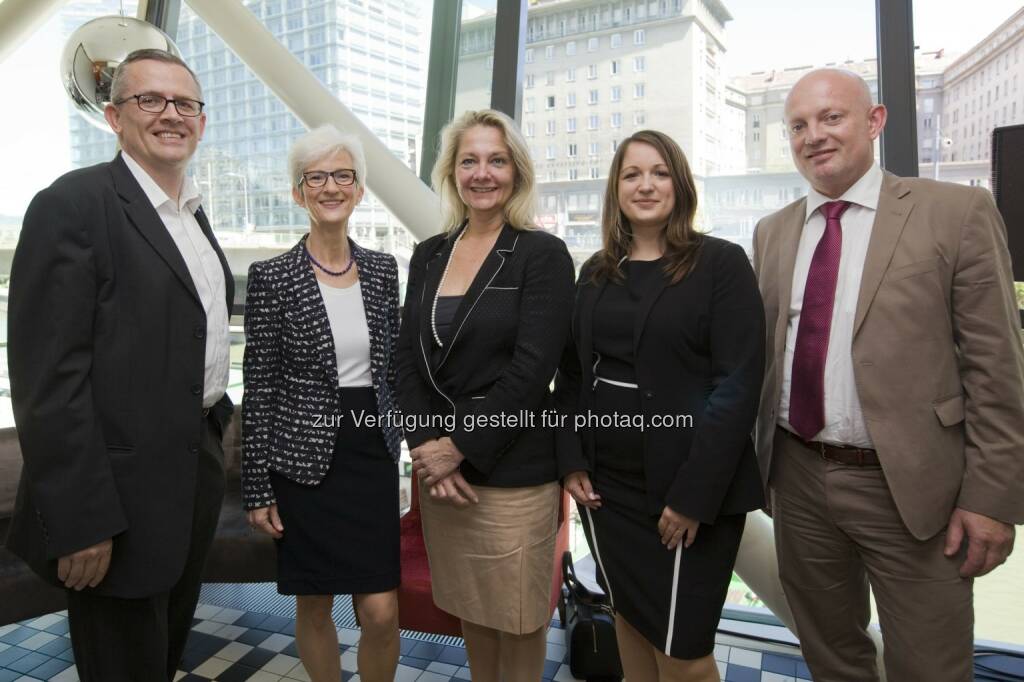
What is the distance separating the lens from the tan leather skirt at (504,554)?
1.95m

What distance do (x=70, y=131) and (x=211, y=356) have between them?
4509 millimetres

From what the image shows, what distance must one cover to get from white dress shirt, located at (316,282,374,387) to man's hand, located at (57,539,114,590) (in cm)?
73

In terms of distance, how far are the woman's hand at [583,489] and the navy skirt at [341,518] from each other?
59 centimetres

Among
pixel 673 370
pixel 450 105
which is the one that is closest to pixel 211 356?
pixel 673 370

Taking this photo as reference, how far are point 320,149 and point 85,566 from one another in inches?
49.2

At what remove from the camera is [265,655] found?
2.88 m

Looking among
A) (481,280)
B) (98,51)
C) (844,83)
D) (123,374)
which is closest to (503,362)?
(481,280)

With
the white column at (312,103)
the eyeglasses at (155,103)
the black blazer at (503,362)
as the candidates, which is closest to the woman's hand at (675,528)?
the black blazer at (503,362)

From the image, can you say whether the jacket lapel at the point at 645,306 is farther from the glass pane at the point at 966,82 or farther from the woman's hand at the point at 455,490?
the glass pane at the point at 966,82

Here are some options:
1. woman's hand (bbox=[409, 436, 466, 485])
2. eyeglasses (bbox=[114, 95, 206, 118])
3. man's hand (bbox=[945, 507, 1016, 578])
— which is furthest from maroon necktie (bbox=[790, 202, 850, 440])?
eyeglasses (bbox=[114, 95, 206, 118])

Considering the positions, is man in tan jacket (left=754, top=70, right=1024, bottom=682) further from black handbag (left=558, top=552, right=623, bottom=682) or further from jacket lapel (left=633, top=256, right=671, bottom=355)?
black handbag (left=558, top=552, right=623, bottom=682)

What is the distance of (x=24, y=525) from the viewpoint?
161 cm

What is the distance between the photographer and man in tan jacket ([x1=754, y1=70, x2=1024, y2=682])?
64.5 inches

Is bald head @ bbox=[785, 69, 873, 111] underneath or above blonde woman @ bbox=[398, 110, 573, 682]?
above
